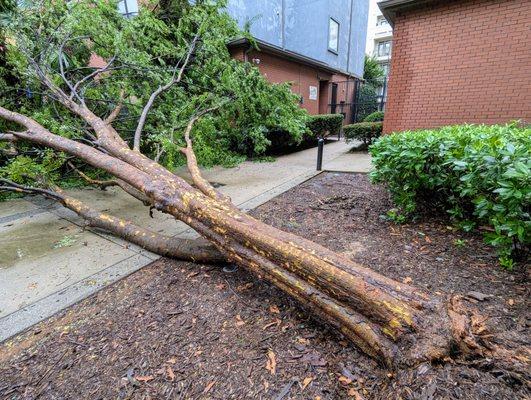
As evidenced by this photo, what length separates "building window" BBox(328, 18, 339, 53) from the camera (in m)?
17.0

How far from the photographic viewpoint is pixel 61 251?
3.37 m

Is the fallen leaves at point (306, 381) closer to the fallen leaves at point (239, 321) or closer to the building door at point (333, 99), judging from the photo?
the fallen leaves at point (239, 321)

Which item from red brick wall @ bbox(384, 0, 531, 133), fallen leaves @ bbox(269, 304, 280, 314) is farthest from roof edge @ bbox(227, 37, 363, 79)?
fallen leaves @ bbox(269, 304, 280, 314)

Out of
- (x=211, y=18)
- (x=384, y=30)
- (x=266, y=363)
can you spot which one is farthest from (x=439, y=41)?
(x=384, y=30)

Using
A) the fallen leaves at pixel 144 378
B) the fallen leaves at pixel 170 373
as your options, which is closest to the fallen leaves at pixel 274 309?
the fallen leaves at pixel 170 373

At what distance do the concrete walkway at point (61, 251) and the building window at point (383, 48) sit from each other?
129 ft

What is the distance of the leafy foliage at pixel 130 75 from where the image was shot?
473cm

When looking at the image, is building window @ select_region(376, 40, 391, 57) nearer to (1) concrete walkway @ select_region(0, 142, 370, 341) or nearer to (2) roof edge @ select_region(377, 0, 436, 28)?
(2) roof edge @ select_region(377, 0, 436, 28)

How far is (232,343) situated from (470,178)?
106 inches

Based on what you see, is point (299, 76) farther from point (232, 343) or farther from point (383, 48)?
point (383, 48)

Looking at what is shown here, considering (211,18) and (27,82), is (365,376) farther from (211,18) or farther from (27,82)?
(27,82)

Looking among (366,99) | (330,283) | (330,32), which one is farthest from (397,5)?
(366,99)

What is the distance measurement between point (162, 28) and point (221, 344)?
242 inches

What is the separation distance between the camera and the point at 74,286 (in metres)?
2.71
